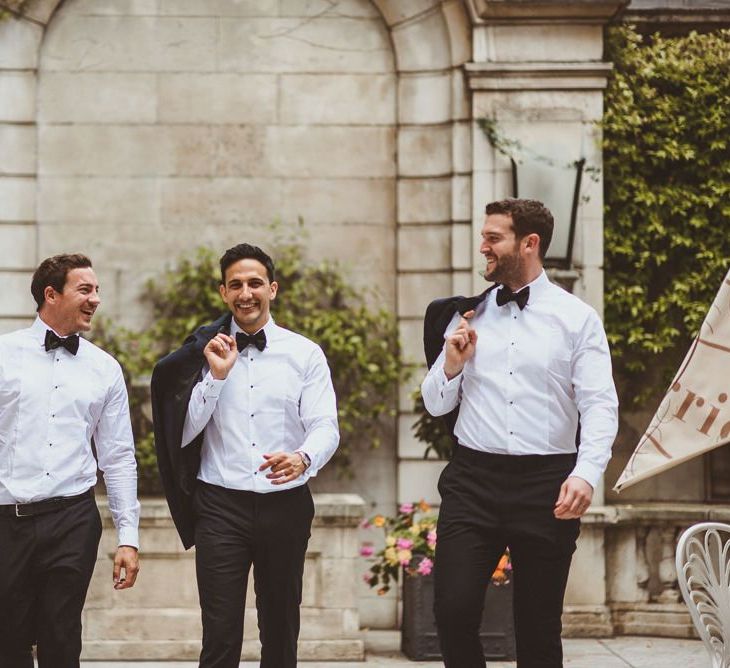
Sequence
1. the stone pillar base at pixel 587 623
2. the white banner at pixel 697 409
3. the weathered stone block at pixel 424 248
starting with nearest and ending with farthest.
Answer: the white banner at pixel 697 409
the stone pillar base at pixel 587 623
the weathered stone block at pixel 424 248

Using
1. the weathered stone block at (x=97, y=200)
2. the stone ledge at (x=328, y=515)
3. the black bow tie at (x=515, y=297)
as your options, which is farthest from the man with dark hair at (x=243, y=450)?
the weathered stone block at (x=97, y=200)

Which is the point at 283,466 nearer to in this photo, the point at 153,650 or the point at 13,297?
the point at 153,650

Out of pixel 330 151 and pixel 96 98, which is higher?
pixel 96 98

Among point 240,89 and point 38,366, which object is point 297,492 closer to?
point 38,366

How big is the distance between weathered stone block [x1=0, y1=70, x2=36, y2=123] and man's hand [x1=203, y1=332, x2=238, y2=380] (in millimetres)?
4877

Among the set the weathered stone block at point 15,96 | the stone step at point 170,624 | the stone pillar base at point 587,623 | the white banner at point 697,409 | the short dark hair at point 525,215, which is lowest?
the stone pillar base at point 587,623

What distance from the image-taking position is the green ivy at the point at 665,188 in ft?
29.1

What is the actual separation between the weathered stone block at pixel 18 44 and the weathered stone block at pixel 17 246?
1.12m

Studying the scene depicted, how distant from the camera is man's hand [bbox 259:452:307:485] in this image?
4570 millimetres

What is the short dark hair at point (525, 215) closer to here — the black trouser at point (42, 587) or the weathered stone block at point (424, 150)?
the black trouser at point (42, 587)

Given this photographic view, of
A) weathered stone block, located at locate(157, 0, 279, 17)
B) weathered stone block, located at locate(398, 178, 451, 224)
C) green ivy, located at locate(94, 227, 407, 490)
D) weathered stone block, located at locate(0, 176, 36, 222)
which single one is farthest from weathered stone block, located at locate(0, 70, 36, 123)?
weathered stone block, located at locate(398, 178, 451, 224)

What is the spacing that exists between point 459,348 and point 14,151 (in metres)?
5.41

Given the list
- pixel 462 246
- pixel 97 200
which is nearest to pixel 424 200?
pixel 462 246

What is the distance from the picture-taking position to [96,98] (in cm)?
917
